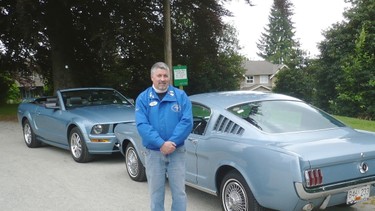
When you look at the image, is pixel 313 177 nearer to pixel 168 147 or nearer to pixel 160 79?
pixel 168 147

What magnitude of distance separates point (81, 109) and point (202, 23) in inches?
363

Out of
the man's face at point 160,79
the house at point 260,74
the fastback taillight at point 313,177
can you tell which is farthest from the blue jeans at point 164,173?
the house at point 260,74

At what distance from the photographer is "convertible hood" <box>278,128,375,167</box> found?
398 centimetres

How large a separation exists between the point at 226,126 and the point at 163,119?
3.81ft

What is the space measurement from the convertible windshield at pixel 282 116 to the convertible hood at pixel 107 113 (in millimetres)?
3541

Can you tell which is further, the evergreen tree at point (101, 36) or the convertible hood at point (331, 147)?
the evergreen tree at point (101, 36)

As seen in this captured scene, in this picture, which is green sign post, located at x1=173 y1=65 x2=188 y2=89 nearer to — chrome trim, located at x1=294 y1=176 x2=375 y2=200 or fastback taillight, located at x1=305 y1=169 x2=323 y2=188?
chrome trim, located at x1=294 y1=176 x2=375 y2=200

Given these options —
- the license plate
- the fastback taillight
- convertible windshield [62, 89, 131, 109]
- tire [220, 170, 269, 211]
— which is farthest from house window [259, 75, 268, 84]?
the fastback taillight

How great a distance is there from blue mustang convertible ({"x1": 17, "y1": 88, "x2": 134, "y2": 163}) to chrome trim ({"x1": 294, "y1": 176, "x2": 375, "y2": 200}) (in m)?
4.71

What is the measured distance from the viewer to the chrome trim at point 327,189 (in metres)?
3.85

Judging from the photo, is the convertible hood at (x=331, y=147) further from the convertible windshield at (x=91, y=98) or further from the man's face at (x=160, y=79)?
the convertible windshield at (x=91, y=98)

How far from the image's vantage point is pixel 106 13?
1503 cm

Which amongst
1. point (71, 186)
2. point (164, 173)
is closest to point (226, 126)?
point (164, 173)

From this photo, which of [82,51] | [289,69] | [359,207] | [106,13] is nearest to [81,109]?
[359,207]
